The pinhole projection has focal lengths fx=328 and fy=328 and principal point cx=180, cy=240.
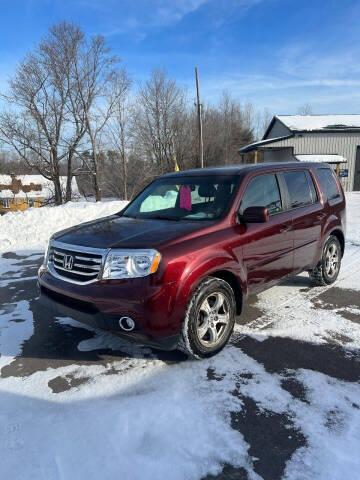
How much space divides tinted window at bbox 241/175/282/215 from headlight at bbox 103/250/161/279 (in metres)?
1.31

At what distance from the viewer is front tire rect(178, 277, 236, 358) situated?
2.96m

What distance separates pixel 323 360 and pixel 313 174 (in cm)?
276

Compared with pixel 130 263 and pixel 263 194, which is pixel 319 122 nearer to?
pixel 263 194

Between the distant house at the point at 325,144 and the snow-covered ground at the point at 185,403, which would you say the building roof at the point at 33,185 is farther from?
the snow-covered ground at the point at 185,403

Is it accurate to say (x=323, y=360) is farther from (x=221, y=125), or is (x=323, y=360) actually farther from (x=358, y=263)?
(x=221, y=125)

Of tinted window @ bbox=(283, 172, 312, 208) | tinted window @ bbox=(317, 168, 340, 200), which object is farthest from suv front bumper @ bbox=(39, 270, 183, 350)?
tinted window @ bbox=(317, 168, 340, 200)

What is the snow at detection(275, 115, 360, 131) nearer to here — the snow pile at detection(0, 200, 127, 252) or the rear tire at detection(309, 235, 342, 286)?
the snow pile at detection(0, 200, 127, 252)

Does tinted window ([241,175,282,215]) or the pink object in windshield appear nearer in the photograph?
tinted window ([241,175,282,215])

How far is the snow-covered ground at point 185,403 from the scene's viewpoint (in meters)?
2.06

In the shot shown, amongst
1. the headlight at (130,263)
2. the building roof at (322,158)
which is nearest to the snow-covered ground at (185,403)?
the headlight at (130,263)

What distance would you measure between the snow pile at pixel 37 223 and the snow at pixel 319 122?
2149 cm

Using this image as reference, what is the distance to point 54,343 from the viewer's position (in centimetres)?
Result: 362

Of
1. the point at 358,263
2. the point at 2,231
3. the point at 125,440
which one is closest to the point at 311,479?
the point at 125,440

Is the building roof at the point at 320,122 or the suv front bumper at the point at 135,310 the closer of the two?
the suv front bumper at the point at 135,310
